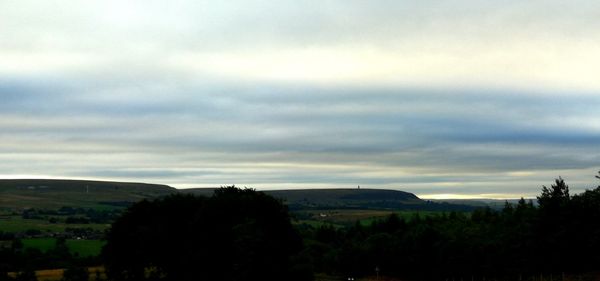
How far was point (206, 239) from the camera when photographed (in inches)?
2904

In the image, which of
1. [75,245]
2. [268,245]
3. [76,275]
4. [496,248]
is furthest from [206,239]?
[75,245]

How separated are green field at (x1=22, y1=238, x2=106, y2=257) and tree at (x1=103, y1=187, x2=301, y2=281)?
188ft

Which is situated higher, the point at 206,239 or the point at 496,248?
the point at 206,239

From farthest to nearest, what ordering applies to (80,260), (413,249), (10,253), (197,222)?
(80,260)
(10,253)
(413,249)
(197,222)

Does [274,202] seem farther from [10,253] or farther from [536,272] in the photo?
[10,253]

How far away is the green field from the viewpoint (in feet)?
472

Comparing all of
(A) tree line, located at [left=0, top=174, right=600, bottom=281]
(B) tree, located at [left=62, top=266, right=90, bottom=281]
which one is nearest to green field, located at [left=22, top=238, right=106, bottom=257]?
(B) tree, located at [left=62, top=266, right=90, bottom=281]

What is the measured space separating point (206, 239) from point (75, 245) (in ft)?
306

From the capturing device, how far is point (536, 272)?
81500 mm

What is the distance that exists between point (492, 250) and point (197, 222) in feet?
129

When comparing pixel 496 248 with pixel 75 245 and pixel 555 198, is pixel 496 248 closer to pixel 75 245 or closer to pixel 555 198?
pixel 555 198

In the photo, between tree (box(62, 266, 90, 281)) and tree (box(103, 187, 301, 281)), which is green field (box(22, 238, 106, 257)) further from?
tree (box(103, 187, 301, 281))

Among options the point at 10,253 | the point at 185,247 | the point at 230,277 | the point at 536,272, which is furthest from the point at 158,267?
the point at 10,253

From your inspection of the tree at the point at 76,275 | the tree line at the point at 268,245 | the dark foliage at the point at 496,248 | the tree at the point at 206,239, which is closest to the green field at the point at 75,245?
the tree at the point at 76,275
